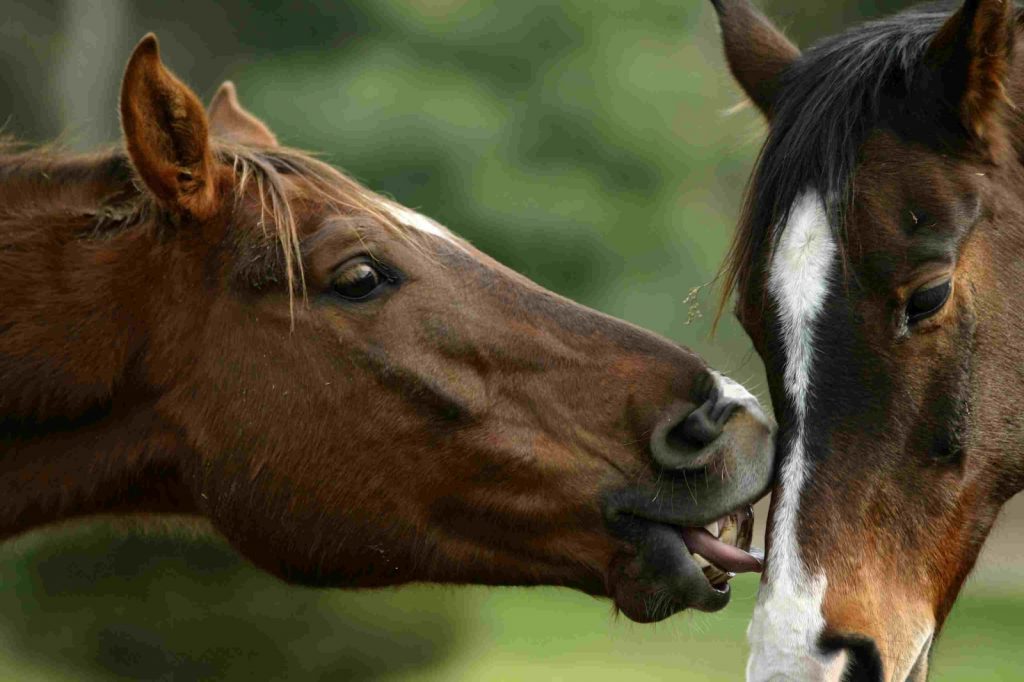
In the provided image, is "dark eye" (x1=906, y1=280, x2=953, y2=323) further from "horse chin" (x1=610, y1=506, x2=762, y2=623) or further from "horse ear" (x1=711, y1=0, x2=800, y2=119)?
"horse ear" (x1=711, y1=0, x2=800, y2=119)

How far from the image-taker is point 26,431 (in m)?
3.73

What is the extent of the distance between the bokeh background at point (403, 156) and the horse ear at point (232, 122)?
2748 mm

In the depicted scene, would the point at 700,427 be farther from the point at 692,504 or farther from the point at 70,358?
the point at 70,358

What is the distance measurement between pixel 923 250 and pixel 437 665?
592 cm

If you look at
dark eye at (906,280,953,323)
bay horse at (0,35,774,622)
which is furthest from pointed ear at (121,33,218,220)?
dark eye at (906,280,953,323)

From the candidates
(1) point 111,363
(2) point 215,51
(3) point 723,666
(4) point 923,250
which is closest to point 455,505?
(1) point 111,363

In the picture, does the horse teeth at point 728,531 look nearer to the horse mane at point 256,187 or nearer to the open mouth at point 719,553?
the open mouth at point 719,553

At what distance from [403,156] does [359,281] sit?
461 centimetres

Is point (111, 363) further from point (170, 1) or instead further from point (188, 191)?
point (170, 1)

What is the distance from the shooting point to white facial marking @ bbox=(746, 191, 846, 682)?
3.14 metres

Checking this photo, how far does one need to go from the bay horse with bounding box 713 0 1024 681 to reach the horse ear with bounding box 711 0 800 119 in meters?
0.51

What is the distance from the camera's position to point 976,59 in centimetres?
349

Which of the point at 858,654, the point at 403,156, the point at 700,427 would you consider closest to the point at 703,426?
the point at 700,427

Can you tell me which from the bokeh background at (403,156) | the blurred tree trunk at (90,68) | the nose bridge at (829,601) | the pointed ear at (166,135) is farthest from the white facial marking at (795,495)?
the blurred tree trunk at (90,68)
